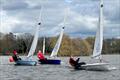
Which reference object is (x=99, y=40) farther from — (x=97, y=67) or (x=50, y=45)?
(x=50, y=45)

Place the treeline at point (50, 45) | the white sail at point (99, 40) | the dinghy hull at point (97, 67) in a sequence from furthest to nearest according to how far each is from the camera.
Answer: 1. the treeline at point (50, 45)
2. the dinghy hull at point (97, 67)
3. the white sail at point (99, 40)

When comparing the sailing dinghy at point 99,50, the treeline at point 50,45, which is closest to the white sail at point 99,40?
the sailing dinghy at point 99,50

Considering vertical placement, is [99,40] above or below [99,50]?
above

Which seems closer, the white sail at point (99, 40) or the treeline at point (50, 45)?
the white sail at point (99, 40)

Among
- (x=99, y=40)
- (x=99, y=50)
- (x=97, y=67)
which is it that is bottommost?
(x=97, y=67)

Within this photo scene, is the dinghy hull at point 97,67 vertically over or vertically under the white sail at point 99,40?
under

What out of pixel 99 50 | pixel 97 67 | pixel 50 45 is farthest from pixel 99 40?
pixel 50 45

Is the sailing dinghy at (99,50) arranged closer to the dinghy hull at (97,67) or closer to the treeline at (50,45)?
the dinghy hull at (97,67)

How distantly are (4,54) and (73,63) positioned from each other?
4864 inches

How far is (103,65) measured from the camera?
5578 cm

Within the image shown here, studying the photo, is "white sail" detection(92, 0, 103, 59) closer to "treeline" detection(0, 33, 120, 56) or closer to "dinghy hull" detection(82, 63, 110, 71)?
"dinghy hull" detection(82, 63, 110, 71)

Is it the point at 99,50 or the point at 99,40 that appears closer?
the point at 99,50

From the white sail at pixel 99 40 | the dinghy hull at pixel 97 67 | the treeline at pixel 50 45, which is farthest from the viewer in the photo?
the treeline at pixel 50 45

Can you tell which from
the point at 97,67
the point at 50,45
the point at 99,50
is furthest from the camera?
the point at 50,45
